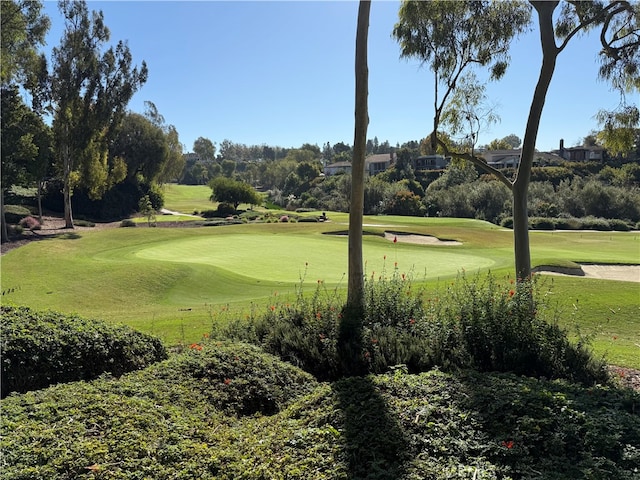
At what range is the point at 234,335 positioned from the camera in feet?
26.3

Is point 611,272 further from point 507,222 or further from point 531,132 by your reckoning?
point 507,222

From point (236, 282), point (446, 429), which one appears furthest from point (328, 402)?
point (236, 282)

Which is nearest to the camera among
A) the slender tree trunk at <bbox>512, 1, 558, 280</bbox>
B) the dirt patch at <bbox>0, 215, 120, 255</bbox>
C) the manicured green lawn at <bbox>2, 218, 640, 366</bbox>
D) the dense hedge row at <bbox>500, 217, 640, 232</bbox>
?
the slender tree trunk at <bbox>512, 1, 558, 280</bbox>

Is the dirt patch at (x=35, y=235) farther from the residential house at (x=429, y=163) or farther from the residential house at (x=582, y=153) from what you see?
the residential house at (x=582, y=153)

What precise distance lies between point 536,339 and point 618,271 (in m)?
17.5

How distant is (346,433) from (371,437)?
226 millimetres

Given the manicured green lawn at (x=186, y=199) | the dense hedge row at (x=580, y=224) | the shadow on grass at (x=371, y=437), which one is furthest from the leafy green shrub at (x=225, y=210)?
the shadow on grass at (x=371, y=437)

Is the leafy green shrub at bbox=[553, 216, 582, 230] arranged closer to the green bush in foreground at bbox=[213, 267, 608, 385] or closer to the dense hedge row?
the dense hedge row

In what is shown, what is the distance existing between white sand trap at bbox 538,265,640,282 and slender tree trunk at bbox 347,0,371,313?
42.8 feet

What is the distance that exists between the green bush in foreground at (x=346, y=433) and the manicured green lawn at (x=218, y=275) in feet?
14.1

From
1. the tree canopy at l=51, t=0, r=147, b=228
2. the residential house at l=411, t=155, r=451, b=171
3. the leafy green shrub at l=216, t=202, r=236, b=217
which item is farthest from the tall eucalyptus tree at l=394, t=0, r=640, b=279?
the residential house at l=411, t=155, r=451, b=171

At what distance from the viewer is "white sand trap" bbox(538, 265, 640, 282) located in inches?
734

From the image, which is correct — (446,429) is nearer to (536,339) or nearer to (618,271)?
(536,339)

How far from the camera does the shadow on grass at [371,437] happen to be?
3193 millimetres
